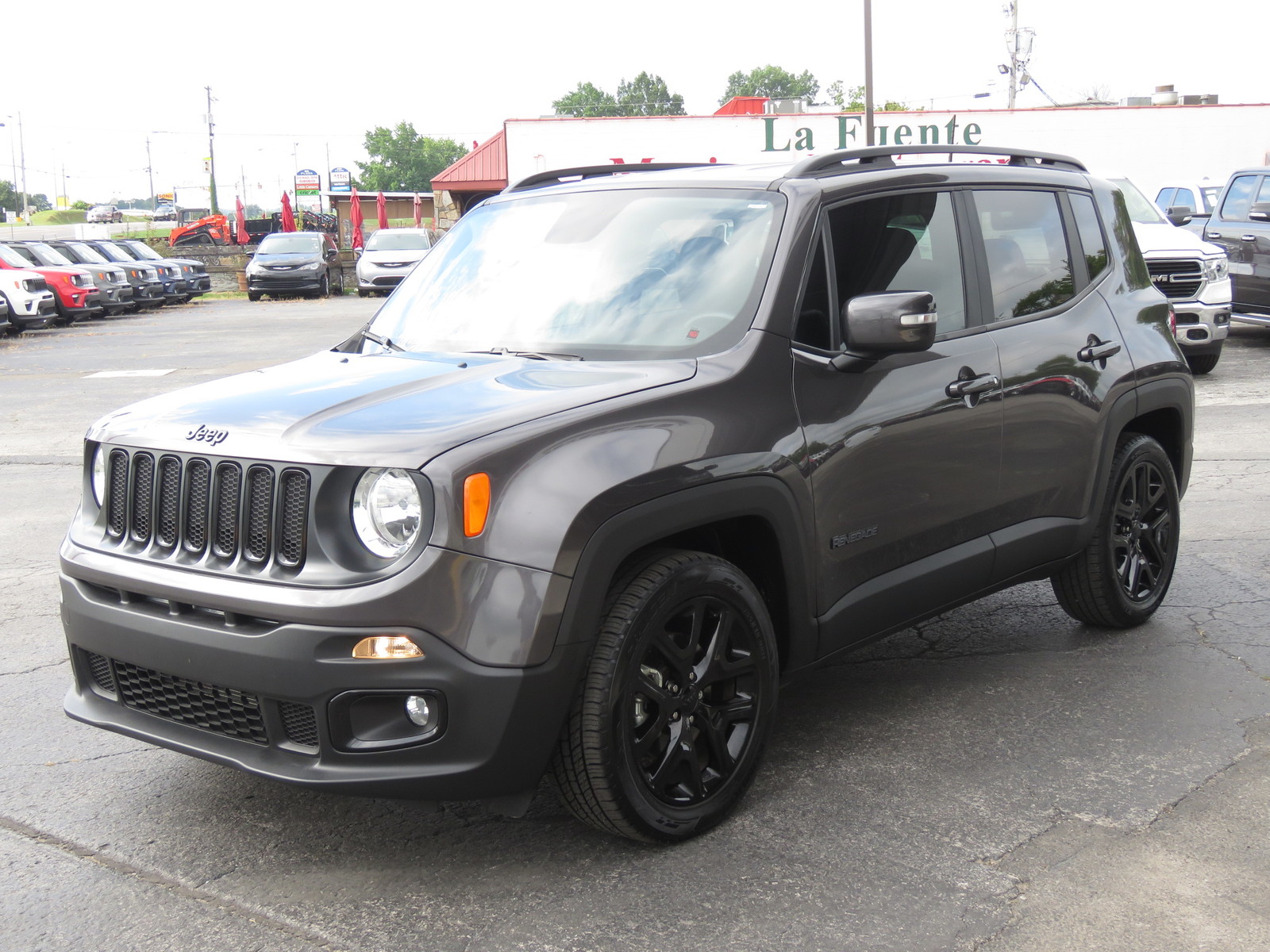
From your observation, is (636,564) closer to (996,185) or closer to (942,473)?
(942,473)

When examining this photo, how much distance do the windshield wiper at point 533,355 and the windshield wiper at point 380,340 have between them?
363 mm

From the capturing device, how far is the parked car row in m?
22.8

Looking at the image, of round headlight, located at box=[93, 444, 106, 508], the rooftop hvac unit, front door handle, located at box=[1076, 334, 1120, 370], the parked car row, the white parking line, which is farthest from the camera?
the rooftop hvac unit

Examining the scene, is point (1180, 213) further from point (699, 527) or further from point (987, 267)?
point (699, 527)

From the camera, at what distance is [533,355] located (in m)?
3.89

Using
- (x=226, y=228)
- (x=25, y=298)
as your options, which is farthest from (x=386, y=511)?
(x=226, y=228)

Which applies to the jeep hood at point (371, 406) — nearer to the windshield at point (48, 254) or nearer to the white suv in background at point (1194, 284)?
the white suv in background at point (1194, 284)

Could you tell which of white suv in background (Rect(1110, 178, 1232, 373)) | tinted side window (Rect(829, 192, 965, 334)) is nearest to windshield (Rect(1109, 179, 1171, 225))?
white suv in background (Rect(1110, 178, 1232, 373))

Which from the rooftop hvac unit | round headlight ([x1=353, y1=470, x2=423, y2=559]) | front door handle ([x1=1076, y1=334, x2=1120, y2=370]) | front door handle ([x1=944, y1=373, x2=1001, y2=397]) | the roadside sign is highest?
the roadside sign

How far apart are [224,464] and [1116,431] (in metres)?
3.34

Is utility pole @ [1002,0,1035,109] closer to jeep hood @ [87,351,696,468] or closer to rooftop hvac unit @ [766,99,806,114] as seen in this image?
rooftop hvac unit @ [766,99,806,114]

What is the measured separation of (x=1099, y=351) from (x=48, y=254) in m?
27.1

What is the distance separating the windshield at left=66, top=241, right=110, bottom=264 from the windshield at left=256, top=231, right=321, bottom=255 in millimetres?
5044

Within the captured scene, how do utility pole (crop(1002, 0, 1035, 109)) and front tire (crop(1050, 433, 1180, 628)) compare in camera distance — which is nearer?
front tire (crop(1050, 433, 1180, 628))
